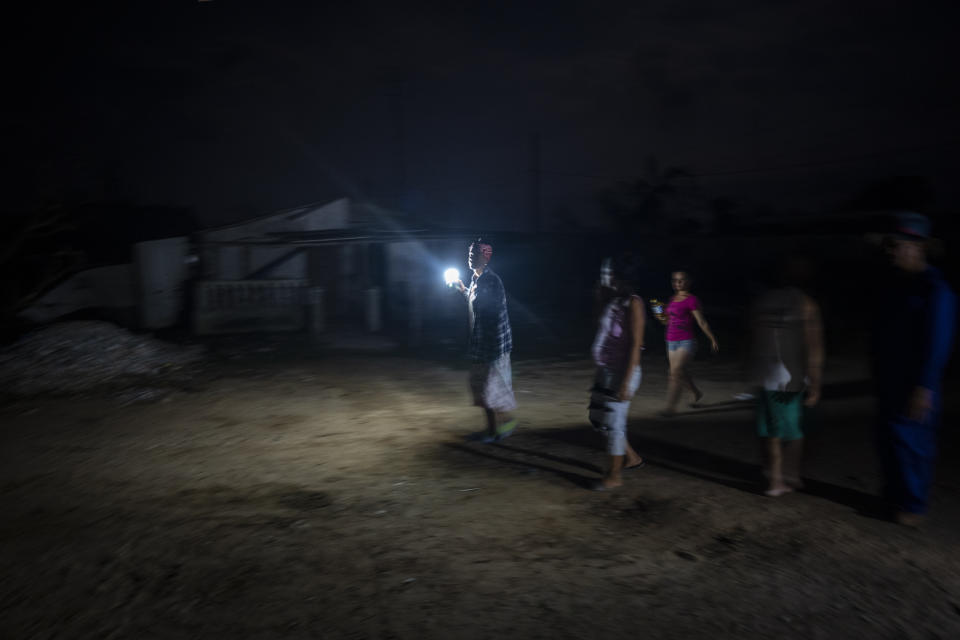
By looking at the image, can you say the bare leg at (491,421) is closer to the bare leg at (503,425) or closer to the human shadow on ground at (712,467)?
the bare leg at (503,425)

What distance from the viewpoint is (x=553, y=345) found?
13.8 meters

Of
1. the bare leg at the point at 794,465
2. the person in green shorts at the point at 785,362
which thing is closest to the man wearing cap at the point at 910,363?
the person in green shorts at the point at 785,362

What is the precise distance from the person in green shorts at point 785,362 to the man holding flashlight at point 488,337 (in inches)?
88.4

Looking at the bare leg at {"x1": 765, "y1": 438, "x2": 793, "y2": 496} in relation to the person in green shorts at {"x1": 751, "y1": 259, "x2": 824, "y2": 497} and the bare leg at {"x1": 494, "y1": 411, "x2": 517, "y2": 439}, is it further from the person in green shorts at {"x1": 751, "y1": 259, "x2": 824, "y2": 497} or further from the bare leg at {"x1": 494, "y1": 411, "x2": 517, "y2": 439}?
the bare leg at {"x1": 494, "y1": 411, "x2": 517, "y2": 439}

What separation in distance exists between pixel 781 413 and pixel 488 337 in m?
2.58

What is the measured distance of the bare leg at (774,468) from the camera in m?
4.68

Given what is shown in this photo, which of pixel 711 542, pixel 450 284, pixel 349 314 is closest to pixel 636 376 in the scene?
pixel 711 542

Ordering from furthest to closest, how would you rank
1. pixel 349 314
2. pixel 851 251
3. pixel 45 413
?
pixel 851 251 → pixel 349 314 → pixel 45 413

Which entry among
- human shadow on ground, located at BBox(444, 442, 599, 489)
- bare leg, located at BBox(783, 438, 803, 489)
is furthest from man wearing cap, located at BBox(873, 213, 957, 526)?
human shadow on ground, located at BBox(444, 442, 599, 489)

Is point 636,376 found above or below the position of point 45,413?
above

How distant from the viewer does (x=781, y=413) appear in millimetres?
4621

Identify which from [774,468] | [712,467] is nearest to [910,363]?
[774,468]

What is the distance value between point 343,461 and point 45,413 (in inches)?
192

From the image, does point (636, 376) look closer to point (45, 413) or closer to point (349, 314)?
point (45, 413)
